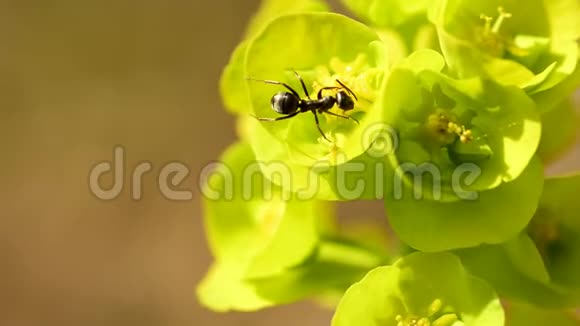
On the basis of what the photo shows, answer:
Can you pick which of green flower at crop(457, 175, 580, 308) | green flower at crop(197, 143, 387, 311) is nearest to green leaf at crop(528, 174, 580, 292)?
green flower at crop(457, 175, 580, 308)

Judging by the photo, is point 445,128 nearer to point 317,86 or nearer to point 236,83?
point 317,86

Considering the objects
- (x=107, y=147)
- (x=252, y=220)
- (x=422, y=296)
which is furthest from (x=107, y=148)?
(x=422, y=296)

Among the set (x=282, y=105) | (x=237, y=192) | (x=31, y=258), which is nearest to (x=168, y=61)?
(x=31, y=258)

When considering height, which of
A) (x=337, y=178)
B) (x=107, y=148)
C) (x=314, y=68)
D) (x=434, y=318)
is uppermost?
(x=107, y=148)

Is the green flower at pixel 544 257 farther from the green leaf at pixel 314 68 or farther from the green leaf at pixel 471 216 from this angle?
the green leaf at pixel 314 68

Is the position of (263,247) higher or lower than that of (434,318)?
higher

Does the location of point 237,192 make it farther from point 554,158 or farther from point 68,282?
point 68,282
